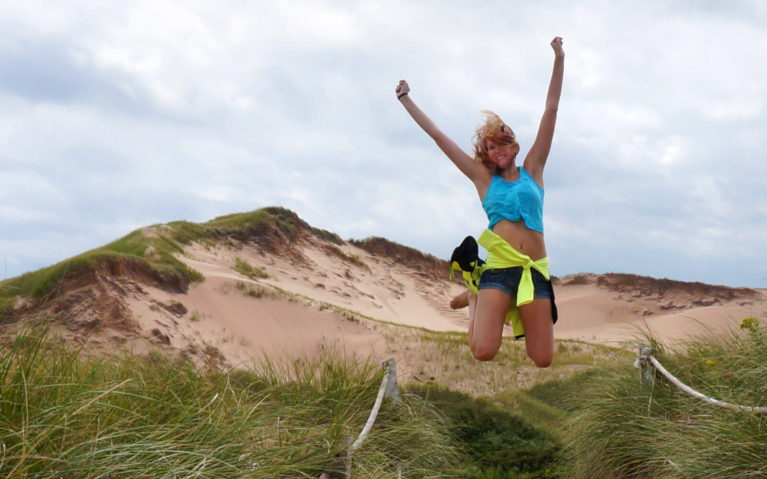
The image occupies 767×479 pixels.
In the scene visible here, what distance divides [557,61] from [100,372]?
4160mm

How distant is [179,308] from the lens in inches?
660

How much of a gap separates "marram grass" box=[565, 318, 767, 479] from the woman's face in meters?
2.37

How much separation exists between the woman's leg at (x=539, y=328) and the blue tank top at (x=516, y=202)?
1.96 feet

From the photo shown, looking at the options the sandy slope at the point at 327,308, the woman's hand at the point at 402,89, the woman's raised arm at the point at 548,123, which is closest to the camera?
the woman's raised arm at the point at 548,123

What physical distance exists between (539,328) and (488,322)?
1.49 feet

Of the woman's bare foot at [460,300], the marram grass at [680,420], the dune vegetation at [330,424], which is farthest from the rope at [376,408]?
the marram grass at [680,420]

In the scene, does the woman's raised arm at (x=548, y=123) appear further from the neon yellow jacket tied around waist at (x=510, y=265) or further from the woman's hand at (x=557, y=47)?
the neon yellow jacket tied around waist at (x=510, y=265)

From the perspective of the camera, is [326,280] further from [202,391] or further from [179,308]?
[202,391]

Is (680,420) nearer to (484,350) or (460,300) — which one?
(484,350)

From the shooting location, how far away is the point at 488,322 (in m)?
5.28

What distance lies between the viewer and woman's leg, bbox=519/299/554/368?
5383 mm

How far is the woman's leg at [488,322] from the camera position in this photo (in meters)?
5.25

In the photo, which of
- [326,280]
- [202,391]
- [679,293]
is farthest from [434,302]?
[202,391]

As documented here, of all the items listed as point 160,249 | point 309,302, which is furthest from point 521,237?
point 160,249
